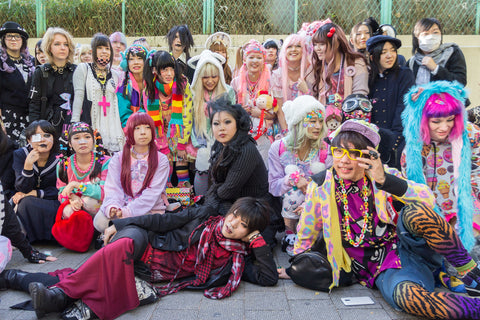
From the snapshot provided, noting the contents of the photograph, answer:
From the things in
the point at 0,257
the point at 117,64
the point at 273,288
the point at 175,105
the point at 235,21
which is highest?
the point at 235,21

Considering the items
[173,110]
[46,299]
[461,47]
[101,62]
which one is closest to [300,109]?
[173,110]

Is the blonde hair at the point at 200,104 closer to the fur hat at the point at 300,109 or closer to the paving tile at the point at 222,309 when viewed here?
the fur hat at the point at 300,109

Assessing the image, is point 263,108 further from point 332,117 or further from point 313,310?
point 313,310

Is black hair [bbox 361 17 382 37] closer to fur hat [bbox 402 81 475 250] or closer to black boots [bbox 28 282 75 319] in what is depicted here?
fur hat [bbox 402 81 475 250]

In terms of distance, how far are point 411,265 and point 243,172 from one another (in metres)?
1.57

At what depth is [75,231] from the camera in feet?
12.7

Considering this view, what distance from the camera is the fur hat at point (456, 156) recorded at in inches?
128

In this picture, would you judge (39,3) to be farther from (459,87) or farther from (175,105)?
(459,87)

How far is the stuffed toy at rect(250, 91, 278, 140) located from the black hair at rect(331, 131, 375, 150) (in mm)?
1805

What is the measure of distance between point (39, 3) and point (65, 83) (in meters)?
5.66

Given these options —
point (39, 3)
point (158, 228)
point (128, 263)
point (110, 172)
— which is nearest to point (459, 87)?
point (158, 228)

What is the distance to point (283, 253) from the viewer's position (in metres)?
3.96

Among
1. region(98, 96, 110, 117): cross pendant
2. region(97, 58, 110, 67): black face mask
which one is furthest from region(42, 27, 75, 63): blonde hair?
region(98, 96, 110, 117): cross pendant

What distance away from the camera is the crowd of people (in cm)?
286
